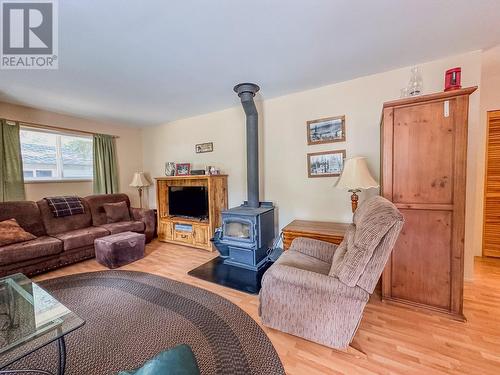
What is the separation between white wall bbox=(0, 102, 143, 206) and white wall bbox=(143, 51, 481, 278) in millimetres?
1069

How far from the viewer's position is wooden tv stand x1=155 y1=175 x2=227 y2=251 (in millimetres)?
3512

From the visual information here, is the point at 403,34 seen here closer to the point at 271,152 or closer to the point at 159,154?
the point at 271,152

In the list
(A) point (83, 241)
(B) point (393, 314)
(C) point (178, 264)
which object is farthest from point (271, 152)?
(A) point (83, 241)

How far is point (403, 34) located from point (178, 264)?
3.44 metres

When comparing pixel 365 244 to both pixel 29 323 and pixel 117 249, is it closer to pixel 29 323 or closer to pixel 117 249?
pixel 29 323

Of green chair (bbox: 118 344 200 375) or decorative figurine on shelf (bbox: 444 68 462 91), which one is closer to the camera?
green chair (bbox: 118 344 200 375)

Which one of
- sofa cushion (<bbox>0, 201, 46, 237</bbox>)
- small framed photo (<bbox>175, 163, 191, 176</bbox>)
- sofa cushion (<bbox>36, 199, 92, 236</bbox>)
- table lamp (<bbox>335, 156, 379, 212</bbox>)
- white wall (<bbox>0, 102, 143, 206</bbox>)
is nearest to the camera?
table lamp (<bbox>335, 156, 379, 212</bbox>)

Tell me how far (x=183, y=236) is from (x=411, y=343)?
3.24 meters

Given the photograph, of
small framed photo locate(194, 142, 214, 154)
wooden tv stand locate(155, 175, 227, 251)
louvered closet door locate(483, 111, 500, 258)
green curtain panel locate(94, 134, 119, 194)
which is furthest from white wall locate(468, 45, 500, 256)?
green curtain panel locate(94, 134, 119, 194)

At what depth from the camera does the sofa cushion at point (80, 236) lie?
9.73ft

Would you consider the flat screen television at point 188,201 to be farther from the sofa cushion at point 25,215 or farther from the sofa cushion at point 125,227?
the sofa cushion at point 25,215

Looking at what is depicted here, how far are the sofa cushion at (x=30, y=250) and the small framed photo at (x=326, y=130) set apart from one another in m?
3.58

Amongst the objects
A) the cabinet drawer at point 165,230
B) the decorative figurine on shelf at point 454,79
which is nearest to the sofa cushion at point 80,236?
the cabinet drawer at point 165,230

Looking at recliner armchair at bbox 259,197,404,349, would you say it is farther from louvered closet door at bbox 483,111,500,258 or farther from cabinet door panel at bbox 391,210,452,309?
louvered closet door at bbox 483,111,500,258
